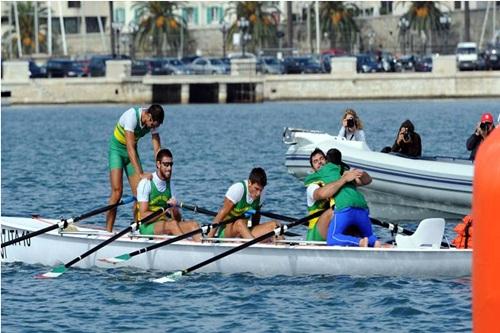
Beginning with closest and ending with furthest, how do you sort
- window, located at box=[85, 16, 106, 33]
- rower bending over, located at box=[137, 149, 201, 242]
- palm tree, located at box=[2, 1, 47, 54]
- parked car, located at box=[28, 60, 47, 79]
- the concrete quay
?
1. rower bending over, located at box=[137, 149, 201, 242]
2. the concrete quay
3. parked car, located at box=[28, 60, 47, 79]
4. palm tree, located at box=[2, 1, 47, 54]
5. window, located at box=[85, 16, 106, 33]

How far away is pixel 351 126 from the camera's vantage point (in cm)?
2419

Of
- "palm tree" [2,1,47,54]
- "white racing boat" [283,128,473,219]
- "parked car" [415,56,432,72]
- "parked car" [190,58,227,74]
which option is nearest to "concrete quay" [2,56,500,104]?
"parked car" [190,58,227,74]

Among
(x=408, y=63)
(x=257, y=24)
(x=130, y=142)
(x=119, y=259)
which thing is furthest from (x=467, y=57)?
(x=119, y=259)

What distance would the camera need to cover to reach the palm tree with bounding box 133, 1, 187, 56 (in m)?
99.9

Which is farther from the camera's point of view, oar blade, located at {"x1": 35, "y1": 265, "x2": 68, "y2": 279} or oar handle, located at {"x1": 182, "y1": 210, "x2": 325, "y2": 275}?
oar blade, located at {"x1": 35, "y1": 265, "x2": 68, "y2": 279}

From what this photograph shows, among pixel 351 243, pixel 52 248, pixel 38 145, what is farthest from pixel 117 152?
pixel 38 145

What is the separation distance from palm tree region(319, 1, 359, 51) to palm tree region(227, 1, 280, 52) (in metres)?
2.95

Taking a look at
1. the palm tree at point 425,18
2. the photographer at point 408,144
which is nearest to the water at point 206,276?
the photographer at point 408,144

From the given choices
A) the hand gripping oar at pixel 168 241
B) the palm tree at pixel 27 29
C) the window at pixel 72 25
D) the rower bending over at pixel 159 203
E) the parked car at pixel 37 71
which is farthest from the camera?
the window at pixel 72 25

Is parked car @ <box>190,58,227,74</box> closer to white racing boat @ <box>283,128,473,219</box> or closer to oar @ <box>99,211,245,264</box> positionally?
white racing boat @ <box>283,128,473,219</box>

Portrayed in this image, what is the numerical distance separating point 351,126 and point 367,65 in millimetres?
54483

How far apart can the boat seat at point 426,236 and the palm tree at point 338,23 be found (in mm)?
78579

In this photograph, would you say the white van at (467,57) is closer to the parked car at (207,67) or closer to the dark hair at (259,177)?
the parked car at (207,67)

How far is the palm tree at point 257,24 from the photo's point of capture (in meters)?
96.1
